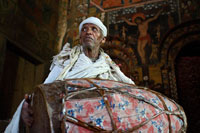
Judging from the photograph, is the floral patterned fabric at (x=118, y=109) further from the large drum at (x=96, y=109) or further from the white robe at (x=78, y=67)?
the white robe at (x=78, y=67)

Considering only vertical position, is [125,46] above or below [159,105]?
above

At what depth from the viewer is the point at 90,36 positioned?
84.4 inches

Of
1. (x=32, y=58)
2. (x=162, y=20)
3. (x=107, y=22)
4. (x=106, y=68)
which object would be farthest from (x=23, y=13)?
(x=106, y=68)

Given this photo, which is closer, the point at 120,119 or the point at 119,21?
the point at 120,119

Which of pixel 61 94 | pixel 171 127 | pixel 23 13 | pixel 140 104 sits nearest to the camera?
pixel 61 94

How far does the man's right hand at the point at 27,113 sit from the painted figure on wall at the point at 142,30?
14.2ft

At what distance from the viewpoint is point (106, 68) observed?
203 centimetres

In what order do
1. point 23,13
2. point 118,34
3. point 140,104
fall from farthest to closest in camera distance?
point 118,34
point 23,13
point 140,104

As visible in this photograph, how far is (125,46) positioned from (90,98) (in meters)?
4.70

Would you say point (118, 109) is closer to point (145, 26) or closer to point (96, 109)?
point (96, 109)

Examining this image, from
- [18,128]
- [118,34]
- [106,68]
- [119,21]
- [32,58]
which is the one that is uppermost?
[119,21]

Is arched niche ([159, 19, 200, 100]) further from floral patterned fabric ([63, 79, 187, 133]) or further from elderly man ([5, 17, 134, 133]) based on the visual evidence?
floral patterned fabric ([63, 79, 187, 133])

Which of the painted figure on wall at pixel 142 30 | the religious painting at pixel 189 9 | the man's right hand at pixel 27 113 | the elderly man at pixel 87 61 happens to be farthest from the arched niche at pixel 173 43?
the man's right hand at pixel 27 113

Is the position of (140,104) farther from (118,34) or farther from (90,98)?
(118,34)
